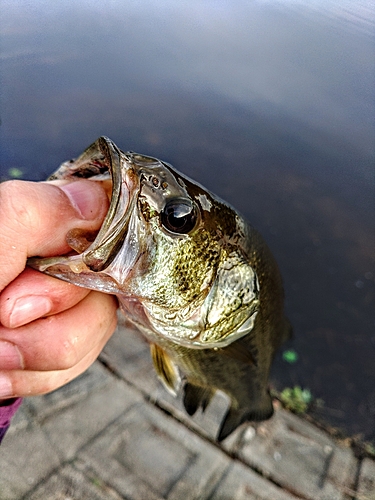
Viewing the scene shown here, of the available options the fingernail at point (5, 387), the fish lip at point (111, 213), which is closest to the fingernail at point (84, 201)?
the fish lip at point (111, 213)

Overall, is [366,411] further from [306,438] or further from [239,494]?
[239,494]

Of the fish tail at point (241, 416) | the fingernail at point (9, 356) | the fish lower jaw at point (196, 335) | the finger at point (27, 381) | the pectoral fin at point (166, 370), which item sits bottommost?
the fish tail at point (241, 416)

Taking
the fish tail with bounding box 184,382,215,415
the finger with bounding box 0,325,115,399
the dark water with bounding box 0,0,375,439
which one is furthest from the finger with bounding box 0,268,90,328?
the dark water with bounding box 0,0,375,439

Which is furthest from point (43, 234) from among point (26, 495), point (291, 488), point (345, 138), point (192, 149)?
point (345, 138)

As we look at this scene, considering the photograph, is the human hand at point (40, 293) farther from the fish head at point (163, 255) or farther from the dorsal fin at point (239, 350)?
the dorsal fin at point (239, 350)

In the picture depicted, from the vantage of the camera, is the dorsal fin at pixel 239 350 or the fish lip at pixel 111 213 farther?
the dorsal fin at pixel 239 350

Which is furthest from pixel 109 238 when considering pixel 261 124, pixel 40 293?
pixel 261 124

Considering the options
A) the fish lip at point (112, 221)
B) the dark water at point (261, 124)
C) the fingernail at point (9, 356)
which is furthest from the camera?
the dark water at point (261, 124)

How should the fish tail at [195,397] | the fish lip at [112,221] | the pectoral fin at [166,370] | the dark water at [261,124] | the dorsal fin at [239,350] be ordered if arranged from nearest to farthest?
the fish lip at [112,221] < the dorsal fin at [239,350] < the pectoral fin at [166,370] < the fish tail at [195,397] < the dark water at [261,124]

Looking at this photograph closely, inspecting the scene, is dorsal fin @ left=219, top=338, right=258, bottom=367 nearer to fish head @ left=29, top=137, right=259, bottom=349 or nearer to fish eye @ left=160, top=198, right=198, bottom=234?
fish head @ left=29, top=137, right=259, bottom=349
